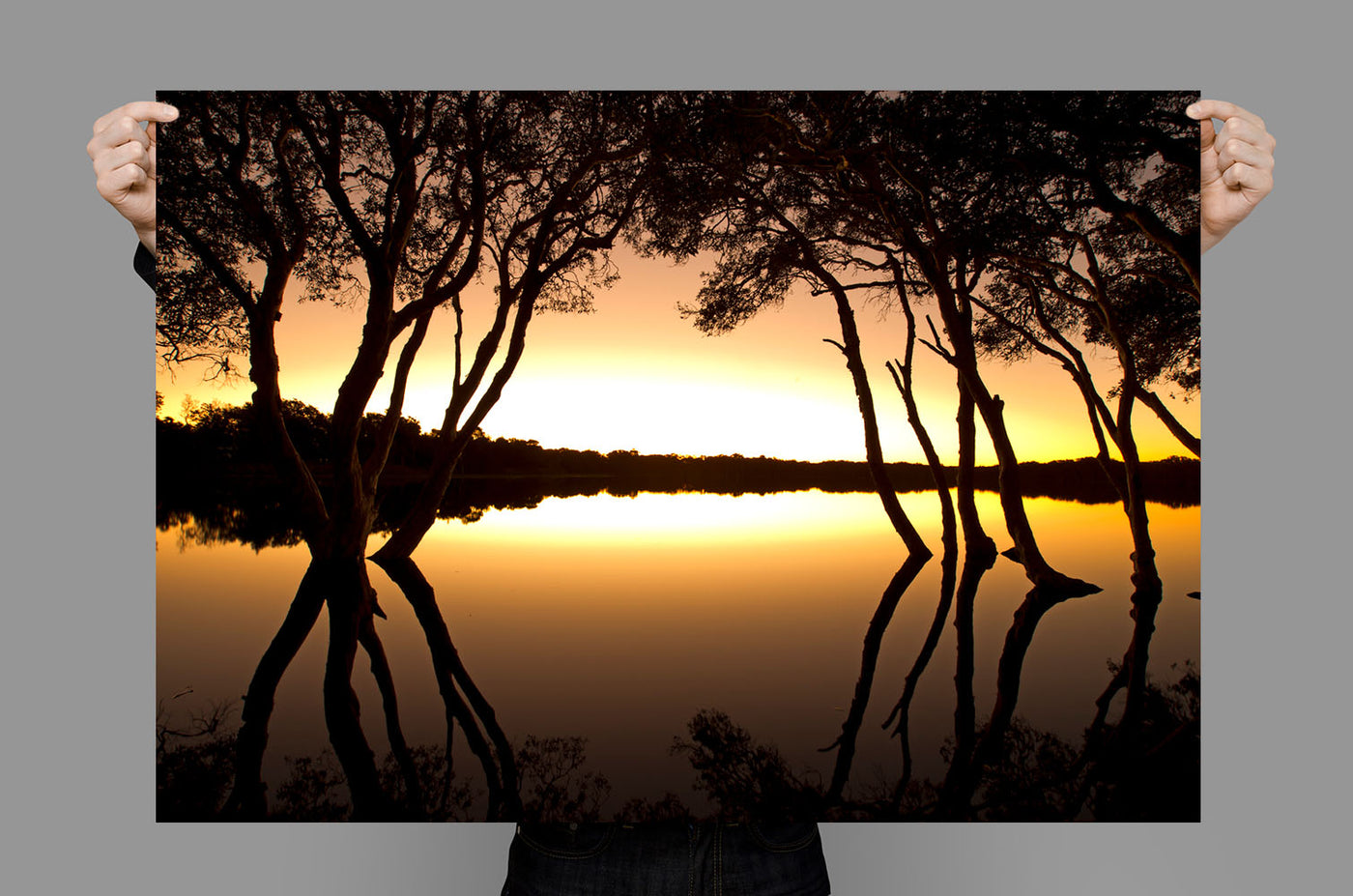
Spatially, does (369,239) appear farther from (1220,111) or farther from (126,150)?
(1220,111)

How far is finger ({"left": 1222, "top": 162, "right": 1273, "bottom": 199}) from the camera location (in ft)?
8.55

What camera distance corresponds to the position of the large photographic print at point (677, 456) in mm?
2643

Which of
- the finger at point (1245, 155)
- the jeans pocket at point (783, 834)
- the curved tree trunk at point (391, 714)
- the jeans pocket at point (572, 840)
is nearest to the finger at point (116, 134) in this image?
the curved tree trunk at point (391, 714)

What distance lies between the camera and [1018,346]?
2.88 metres

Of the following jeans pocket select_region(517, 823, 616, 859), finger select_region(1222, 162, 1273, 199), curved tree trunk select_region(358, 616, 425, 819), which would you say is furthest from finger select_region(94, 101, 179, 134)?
finger select_region(1222, 162, 1273, 199)

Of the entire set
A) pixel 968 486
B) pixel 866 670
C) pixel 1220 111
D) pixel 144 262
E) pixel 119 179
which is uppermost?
pixel 1220 111

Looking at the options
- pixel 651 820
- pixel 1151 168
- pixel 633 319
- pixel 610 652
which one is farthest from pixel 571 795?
pixel 1151 168

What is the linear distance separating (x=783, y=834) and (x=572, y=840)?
0.64 metres

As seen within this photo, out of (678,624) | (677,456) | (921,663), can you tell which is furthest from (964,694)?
(677,456)

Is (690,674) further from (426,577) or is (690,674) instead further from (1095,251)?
(1095,251)

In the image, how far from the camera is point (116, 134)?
8.37 feet

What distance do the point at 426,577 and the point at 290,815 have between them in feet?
2.50

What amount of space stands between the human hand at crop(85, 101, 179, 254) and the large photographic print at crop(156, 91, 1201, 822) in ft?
0.29

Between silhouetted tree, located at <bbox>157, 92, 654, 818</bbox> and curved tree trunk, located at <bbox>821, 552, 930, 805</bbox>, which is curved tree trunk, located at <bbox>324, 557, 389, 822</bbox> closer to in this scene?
silhouetted tree, located at <bbox>157, 92, 654, 818</bbox>
